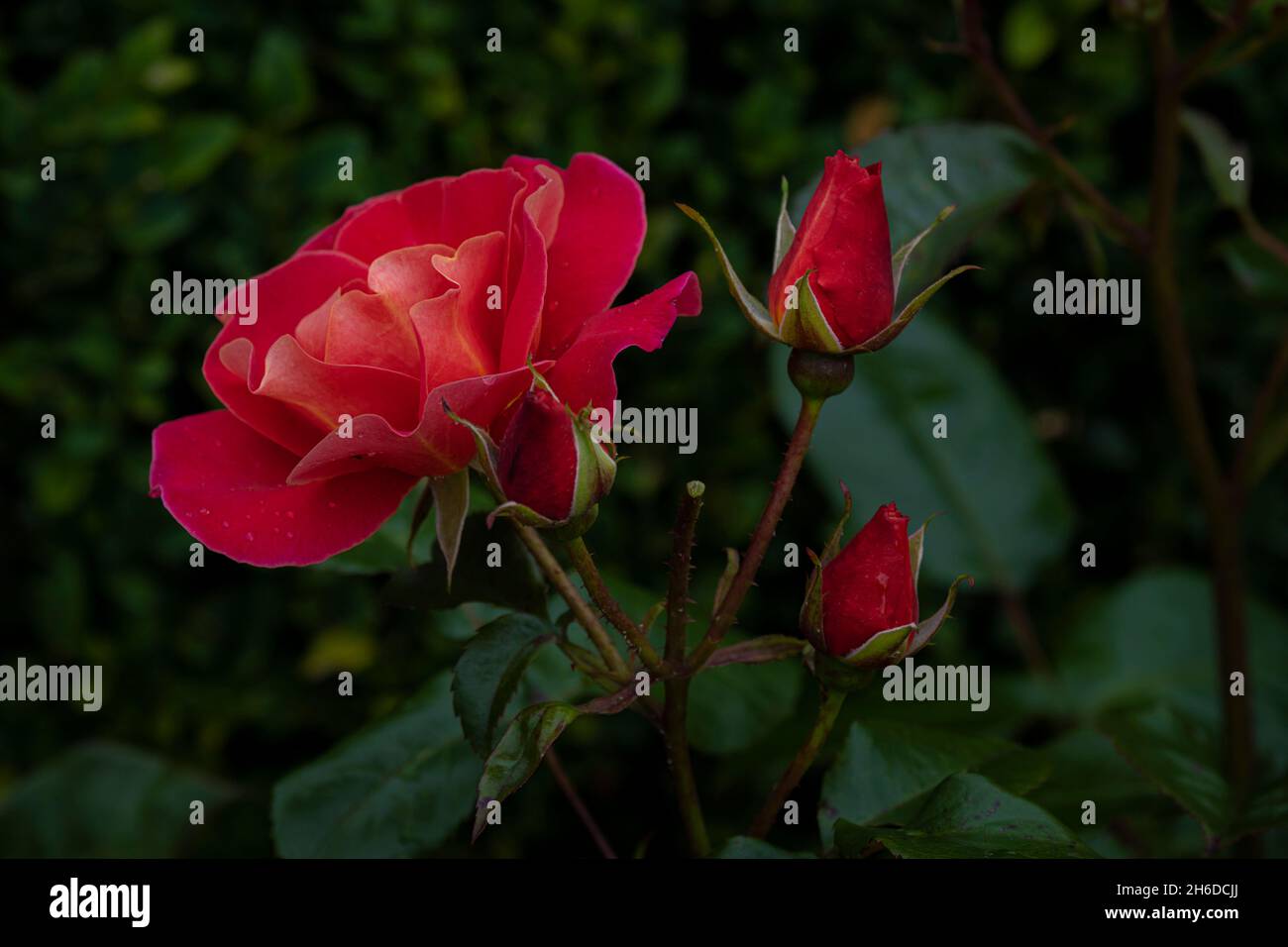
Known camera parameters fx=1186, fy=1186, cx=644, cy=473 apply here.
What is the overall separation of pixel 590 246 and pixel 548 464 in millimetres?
130

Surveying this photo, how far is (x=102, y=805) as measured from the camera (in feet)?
3.54

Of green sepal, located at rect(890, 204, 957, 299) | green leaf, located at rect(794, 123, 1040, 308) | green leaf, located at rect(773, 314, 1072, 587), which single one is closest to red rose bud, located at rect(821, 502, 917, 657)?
green sepal, located at rect(890, 204, 957, 299)

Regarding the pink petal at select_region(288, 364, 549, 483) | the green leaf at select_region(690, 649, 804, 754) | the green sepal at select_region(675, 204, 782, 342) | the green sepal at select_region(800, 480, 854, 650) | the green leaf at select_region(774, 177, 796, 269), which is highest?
the green leaf at select_region(774, 177, 796, 269)

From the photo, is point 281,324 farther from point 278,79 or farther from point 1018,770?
point 278,79

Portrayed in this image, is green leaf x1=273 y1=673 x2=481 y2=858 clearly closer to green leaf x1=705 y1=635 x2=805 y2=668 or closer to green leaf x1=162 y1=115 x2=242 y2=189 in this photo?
green leaf x1=705 y1=635 x2=805 y2=668

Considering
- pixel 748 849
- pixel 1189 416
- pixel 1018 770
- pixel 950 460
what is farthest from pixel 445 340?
pixel 950 460

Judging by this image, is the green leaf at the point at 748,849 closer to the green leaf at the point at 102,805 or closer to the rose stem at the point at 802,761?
the rose stem at the point at 802,761

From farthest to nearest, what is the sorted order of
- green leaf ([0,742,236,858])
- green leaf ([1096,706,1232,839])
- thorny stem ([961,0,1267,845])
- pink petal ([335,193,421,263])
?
green leaf ([0,742,236,858])
thorny stem ([961,0,1267,845])
green leaf ([1096,706,1232,839])
pink petal ([335,193,421,263])

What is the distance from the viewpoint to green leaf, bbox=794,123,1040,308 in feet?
2.15

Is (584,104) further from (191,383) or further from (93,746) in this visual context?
(93,746)

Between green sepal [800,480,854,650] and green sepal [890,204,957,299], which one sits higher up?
green sepal [890,204,957,299]

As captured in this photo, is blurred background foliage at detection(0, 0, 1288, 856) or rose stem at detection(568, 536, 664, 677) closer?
rose stem at detection(568, 536, 664, 677)

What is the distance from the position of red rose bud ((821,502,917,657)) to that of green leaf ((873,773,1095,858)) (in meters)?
0.08

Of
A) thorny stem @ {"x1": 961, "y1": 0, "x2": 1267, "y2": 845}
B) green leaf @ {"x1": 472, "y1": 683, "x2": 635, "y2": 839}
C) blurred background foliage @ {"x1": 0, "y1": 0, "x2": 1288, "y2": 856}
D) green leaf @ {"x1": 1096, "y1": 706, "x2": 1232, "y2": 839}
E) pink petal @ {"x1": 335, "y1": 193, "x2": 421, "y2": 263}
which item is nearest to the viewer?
green leaf @ {"x1": 472, "y1": 683, "x2": 635, "y2": 839}
